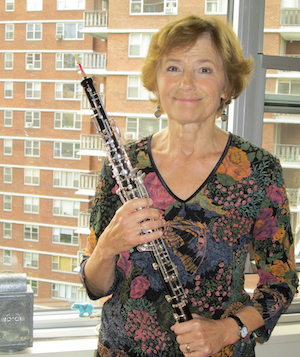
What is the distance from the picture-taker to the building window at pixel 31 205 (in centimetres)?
191

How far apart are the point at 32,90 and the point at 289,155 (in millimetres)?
1213

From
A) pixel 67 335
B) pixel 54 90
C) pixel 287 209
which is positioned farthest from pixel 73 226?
pixel 287 209

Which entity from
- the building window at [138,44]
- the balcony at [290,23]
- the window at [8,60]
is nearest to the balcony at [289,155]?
the balcony at [290,23]

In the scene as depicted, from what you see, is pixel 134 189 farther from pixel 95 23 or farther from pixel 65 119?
pixel 95 23

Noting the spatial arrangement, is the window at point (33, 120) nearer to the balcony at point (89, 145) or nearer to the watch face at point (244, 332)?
the balcony at point (89, 145)

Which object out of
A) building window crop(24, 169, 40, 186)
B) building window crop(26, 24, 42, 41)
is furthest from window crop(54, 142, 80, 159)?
building window crop(26, 24, 42, 41)

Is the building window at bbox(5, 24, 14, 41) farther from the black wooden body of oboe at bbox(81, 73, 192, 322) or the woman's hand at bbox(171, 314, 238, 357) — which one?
the woman's hand at bbox(171, 314, 238, 357)

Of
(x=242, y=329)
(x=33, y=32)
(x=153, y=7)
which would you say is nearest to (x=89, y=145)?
(x=33, y=32)

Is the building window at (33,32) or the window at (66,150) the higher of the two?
the building window at (33,32)

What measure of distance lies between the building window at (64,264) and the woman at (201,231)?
89 cm

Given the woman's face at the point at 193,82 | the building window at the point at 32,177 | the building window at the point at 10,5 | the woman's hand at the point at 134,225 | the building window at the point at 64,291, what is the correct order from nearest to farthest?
the woman's hand at the point at 134,225
the woman's face at the point at 193,82
the building window at the point at 10,5
the building window at the point at 32,177
the building window at the point at 64,291

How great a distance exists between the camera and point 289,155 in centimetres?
202

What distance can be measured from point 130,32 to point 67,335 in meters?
1.34

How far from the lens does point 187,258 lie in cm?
108
